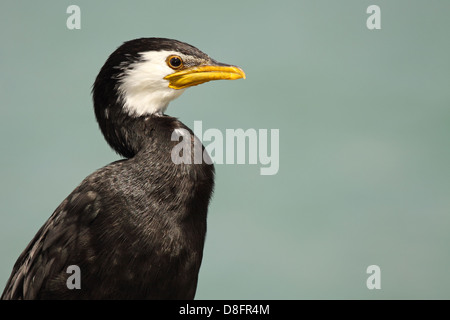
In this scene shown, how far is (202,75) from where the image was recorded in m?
5.64

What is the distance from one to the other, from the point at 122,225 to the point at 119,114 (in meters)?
1.04

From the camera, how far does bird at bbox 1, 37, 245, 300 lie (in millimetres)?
4871

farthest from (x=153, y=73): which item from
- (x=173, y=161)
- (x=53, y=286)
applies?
(x=53, y=286)

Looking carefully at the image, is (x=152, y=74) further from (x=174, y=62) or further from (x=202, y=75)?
(x=202, y=75)

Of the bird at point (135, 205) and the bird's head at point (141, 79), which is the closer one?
the bird at point (135, 205)

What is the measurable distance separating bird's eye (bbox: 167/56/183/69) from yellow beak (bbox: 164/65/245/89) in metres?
0.06

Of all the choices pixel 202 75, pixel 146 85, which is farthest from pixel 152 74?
pixel 202 75

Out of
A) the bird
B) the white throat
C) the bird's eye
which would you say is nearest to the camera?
the bird

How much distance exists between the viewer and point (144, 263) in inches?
191

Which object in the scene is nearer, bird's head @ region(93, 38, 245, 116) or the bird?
the bird

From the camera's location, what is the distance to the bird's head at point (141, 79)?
5391mm

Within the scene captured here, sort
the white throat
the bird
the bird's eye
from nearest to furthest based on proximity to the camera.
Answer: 1. the bird
2. the white throat
3. the bird's eye

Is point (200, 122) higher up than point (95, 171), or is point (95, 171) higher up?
point (200, 122)
